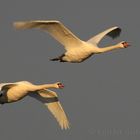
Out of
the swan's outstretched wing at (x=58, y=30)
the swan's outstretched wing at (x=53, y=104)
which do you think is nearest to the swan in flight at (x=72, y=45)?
the swan's outstretched wing at (x=58, y=30)

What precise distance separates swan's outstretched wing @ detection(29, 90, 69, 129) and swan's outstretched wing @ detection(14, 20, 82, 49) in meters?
3.05

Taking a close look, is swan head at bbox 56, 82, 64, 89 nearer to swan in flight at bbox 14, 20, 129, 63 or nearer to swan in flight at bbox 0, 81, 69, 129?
swan in flight at bbox 0, 81, 69, 129

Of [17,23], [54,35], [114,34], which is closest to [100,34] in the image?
[114,34]

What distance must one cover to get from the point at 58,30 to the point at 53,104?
492 cm

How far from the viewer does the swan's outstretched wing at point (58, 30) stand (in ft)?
171

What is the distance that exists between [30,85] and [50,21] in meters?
3.74

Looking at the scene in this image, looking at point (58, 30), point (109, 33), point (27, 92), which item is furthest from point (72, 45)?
point (27, 92)

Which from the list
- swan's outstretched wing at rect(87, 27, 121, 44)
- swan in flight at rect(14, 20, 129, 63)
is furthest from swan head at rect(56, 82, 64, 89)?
swan's outstretched wing at rect(87, 27, 121, 44)

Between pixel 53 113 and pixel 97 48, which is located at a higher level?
pixel 97 48

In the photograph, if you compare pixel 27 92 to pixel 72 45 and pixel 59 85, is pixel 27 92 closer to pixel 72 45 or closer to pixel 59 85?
pixel 59 85

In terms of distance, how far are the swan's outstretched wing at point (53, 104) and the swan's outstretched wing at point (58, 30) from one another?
3.05 meters

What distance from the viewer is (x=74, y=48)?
55750 mm

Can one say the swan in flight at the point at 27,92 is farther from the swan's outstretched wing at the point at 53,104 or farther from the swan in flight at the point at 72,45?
the swan in flight at the point at 72,45

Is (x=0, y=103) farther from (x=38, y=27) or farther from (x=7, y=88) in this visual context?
(x=38, y=27)
